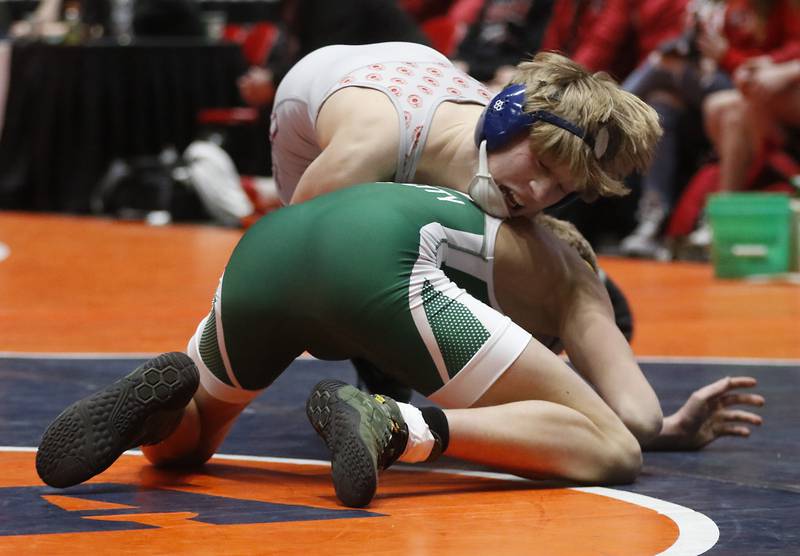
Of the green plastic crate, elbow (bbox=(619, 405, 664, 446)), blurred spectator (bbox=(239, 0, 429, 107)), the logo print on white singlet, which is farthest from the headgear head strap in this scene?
the green plastic crate

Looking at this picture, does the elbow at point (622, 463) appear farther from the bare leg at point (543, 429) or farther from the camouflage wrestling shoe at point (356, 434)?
the camouflage wrestling shoe at point (356, 434)

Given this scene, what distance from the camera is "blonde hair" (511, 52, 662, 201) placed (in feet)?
8.99

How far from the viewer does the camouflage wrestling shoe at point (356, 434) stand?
2.34 metres

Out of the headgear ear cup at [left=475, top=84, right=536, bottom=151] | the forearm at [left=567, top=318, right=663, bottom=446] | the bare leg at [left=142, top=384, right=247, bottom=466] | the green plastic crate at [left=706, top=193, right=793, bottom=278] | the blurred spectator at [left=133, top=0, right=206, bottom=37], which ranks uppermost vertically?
the headgear ear cup at [left=475, top=84, right=536, bottom=151]

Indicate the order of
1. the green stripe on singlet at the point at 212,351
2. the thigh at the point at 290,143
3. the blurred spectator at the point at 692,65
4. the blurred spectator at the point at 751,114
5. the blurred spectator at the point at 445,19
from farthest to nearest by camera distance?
the blurred spectator at the point at 445,19
the blurred spectator at the point at 692,65
the blurred spectator at the point at 751,114
the thigh at the point at 290,143
the green stripe on singlet at the point at 212,351

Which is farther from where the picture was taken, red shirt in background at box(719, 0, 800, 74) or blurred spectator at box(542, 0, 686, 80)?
blurred spectator at box(542, 0, 686, 80)

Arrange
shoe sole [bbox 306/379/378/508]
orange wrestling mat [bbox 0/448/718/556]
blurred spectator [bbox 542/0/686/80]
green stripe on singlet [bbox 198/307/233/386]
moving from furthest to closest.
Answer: blurred spectator [bbox 542/0/686/80]
green stripe on singlet [bbox 198/307/233/386]
shoe sole [bbox 306/379/378/508]
orange wrestling mat [bbox 0/448/718/556]

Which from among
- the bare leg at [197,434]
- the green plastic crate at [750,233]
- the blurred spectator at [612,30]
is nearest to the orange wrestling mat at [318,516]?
the bare leg at [197,434]

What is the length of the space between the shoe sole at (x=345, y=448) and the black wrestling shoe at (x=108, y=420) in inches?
Result: 9.8

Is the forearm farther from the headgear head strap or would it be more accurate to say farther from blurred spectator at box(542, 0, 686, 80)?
blurred spectator at box(542, 0, 686, 80)

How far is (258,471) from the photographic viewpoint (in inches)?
110

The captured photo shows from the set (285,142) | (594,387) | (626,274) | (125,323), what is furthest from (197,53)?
(594,387)

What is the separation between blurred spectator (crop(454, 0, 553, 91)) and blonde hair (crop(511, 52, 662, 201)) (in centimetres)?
490

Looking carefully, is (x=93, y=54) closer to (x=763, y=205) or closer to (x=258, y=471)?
(x=763, y=205)
